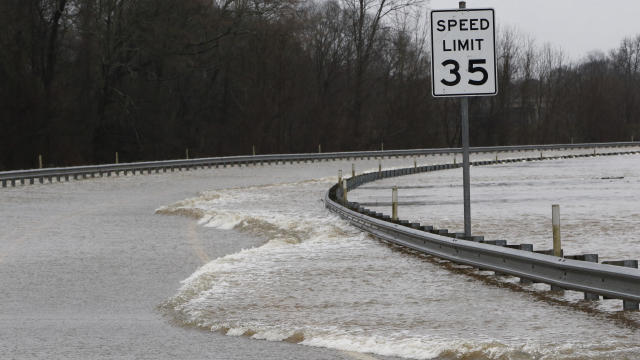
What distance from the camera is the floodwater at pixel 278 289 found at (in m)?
8.65

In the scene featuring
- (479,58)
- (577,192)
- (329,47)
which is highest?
(329,47)

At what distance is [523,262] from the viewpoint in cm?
1169

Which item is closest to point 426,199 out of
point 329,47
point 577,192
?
point 577,192

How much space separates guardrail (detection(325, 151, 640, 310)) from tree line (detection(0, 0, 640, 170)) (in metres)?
43.0

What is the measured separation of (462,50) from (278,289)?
5031 mm

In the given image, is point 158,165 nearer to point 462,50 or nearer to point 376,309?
point 462,50

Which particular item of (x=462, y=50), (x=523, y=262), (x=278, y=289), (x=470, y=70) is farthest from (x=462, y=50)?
(x=278, y=289)

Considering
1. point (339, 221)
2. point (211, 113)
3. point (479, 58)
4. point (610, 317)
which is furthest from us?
point (211, 113)

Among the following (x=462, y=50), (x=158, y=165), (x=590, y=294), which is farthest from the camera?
(x=158, y=165)

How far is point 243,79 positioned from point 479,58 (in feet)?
204

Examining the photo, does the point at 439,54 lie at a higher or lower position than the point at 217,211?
higher

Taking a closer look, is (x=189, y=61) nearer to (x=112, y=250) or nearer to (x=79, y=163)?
(x=79, y=163)

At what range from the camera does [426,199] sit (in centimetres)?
3050

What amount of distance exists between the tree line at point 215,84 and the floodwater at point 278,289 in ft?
114
